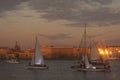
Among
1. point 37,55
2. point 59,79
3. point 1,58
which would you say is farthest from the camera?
Answer: point 1,58

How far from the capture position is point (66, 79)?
62.8 metres

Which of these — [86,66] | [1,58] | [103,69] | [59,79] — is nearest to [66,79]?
[59,79]

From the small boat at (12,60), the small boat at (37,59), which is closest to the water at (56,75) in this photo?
the small boat at (37,59)

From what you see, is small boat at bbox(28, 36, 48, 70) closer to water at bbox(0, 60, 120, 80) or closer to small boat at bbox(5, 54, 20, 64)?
water at bbox(0, 60, 120, 80)

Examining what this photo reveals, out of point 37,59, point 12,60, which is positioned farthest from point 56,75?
point 12,60

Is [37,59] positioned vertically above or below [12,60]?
below

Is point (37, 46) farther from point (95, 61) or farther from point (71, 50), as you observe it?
point (71, 50)

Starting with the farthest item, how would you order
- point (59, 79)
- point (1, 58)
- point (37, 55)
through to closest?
point (1, 58) → point (37, 55) → point (59, 79)

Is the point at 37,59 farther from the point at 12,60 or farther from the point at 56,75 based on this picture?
the point at 12,60

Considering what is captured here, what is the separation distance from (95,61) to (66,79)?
18869mm

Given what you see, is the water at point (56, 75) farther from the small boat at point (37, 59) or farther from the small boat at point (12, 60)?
the small boat at point (12, 60)

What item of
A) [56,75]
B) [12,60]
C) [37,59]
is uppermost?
[12,60]

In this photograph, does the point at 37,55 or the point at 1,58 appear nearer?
the point at 37,55

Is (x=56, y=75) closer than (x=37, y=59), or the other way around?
(x=56, y=75)
